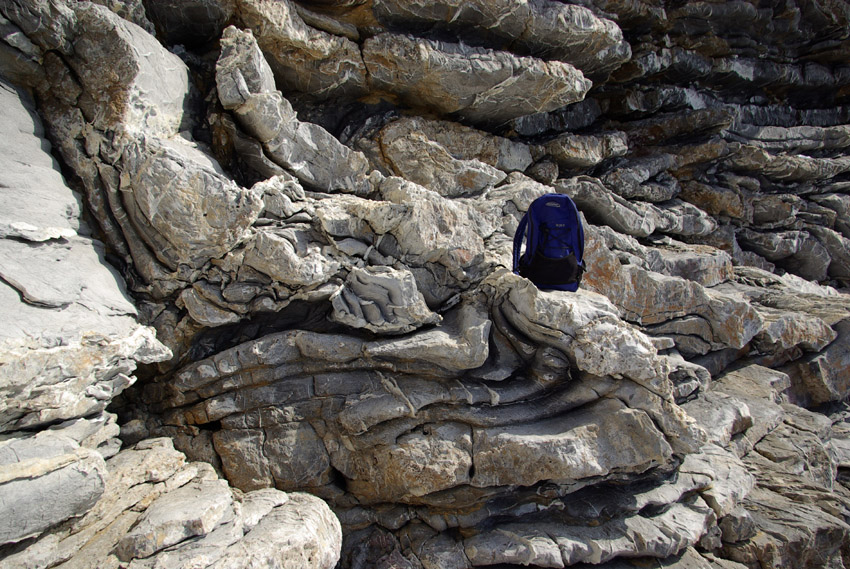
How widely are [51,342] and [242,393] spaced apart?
9.13ft

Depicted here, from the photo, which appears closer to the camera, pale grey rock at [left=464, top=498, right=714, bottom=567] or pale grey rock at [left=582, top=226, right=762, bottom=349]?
pale grey rock at [left=464, top=498, right=714, bottom=567]

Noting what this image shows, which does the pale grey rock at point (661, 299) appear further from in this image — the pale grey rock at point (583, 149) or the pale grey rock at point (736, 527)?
the pale grey rock at point (736, 527)

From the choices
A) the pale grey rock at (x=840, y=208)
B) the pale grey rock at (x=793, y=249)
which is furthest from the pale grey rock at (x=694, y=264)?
the pale grey rock at (x=840, y=208)

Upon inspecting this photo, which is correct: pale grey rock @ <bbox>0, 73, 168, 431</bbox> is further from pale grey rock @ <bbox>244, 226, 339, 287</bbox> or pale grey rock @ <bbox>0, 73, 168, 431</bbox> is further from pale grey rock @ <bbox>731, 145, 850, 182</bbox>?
pale grey rock @ <bbox>731, 145, 850, 182</bbox>

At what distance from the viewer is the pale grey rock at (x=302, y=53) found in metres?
9.55

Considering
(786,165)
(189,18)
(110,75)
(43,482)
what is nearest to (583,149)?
(786,165)

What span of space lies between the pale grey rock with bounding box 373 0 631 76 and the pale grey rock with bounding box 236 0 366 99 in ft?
4.58

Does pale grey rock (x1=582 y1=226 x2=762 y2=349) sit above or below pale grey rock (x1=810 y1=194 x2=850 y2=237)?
below

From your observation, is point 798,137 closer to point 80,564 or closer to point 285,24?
point 285,24

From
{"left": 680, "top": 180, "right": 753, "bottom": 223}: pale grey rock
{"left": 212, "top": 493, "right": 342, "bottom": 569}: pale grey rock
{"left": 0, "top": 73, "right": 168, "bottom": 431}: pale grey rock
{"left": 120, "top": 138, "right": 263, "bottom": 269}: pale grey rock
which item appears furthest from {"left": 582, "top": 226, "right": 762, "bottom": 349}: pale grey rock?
{"left": 0, "top": 73, "right": 168, "bottom": 431}: pale grey rock

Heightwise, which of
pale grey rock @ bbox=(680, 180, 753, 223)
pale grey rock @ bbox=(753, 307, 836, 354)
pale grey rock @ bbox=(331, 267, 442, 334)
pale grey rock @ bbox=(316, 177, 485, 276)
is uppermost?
pale grey rock @ bbox=(680, 180, 753, 223)

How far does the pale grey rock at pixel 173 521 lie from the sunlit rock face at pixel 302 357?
0.13ft

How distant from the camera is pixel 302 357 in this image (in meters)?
7.68

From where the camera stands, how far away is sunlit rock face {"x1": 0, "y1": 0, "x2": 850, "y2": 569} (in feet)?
18.3
